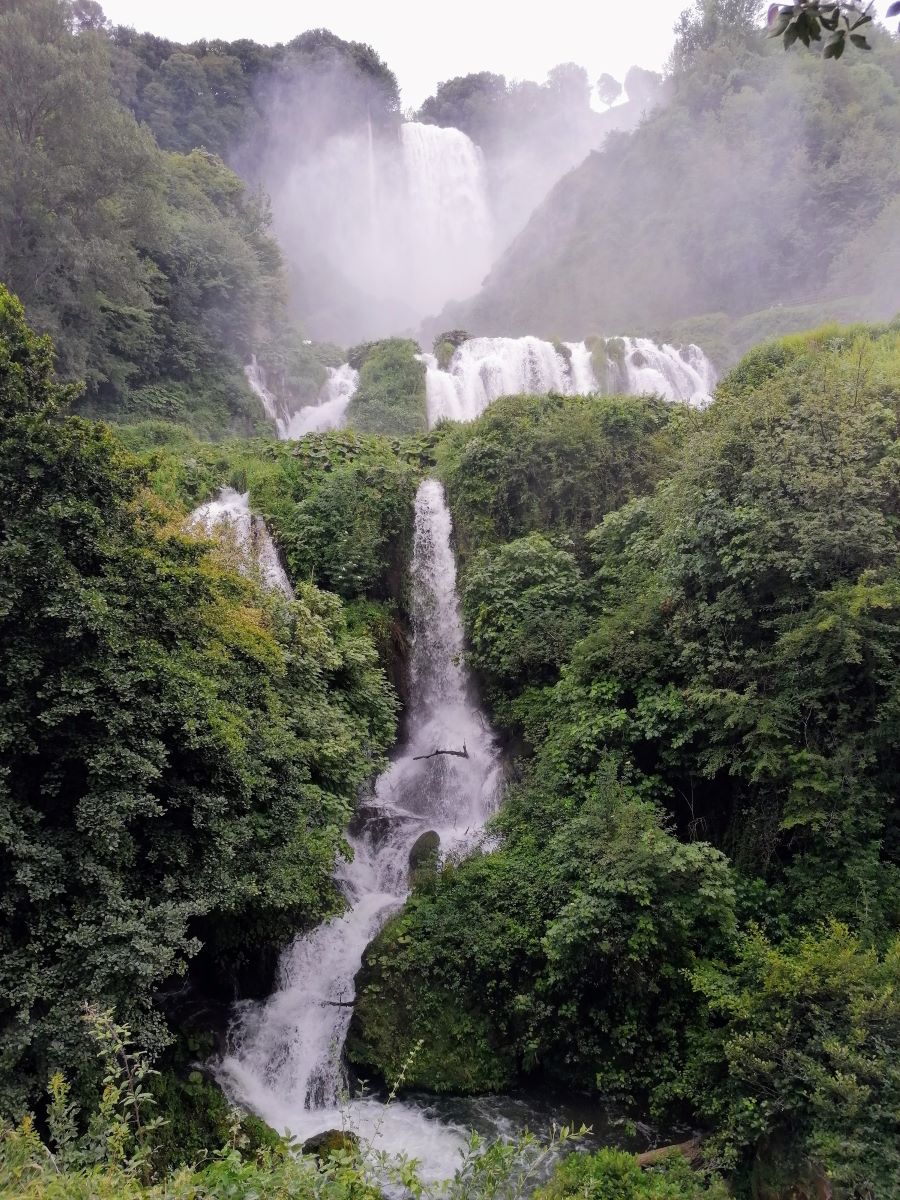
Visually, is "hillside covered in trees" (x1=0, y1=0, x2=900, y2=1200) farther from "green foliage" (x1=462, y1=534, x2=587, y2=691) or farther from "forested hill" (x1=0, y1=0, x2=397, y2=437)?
"forested hill" (x1=0, y1=0, x2=397, y2=437)

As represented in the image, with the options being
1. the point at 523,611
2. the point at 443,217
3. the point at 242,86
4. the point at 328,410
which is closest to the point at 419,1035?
the point at 523,611

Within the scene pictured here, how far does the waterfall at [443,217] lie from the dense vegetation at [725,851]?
57879 mm

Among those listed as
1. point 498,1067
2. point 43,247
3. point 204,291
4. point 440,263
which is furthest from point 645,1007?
point 440,263

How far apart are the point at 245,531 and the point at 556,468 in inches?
254

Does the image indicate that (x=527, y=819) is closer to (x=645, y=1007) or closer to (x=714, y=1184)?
(x=645, y=1007)

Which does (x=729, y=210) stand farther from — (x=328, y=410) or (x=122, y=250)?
(x=122, y=250)

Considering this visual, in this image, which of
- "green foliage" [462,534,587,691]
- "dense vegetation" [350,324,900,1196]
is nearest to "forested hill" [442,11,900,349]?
"green foliage" [462,534,587,691]

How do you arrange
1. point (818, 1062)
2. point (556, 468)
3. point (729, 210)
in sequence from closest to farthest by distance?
1. point (818, 1062)
2. point (556, 468)
3. point (729, 210)

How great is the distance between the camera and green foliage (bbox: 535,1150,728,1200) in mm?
5520

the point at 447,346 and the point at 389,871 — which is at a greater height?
the point at 447,346

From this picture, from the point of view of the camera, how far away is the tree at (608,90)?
7600cm

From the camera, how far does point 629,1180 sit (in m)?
5.80

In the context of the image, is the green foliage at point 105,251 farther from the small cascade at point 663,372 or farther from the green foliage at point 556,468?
the small cascade at point 663,372

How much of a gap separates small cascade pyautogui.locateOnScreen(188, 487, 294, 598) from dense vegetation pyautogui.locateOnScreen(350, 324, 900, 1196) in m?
5.47
